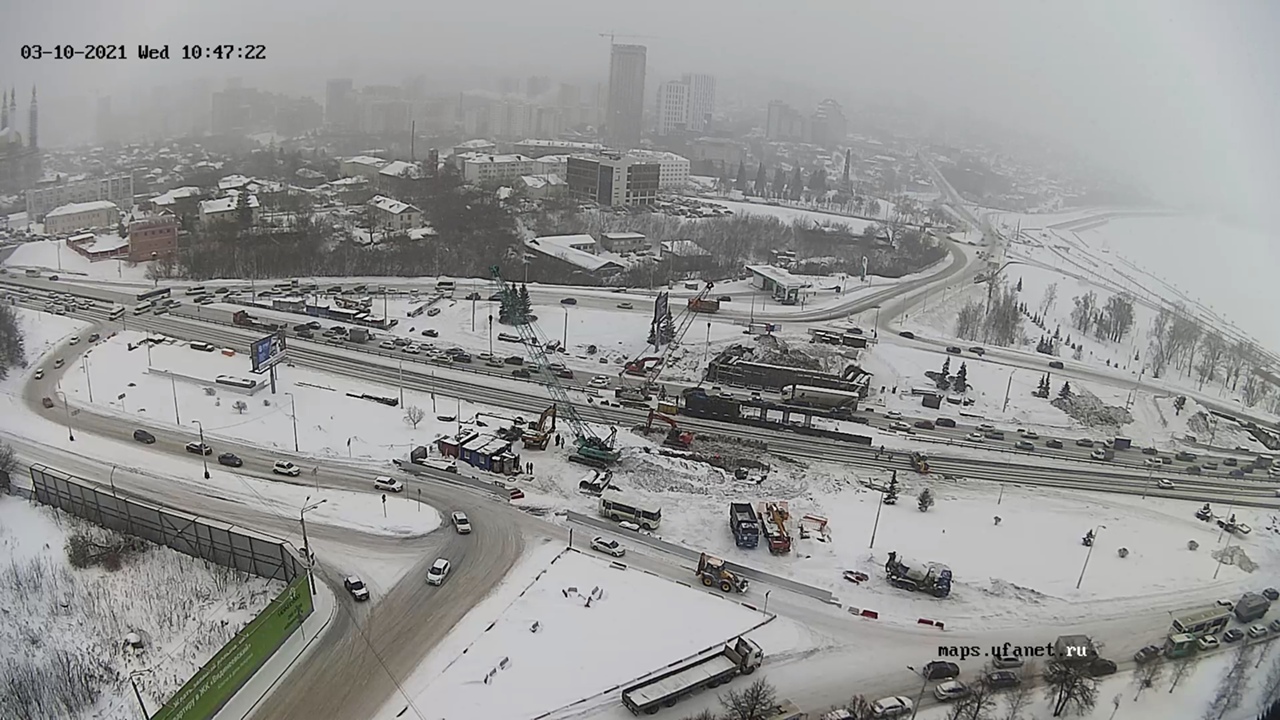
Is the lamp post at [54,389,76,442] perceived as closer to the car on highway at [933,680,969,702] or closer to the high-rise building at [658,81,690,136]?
the car on highway at [933,680,969,702]

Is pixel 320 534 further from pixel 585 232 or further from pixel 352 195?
pixel 352 195

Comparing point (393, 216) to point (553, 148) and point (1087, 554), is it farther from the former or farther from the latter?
point (1087, 554)

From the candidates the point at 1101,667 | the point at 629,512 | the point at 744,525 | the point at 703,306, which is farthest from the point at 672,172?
the point at 1101,667

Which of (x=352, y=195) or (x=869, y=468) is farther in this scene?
(x=352, y=195)

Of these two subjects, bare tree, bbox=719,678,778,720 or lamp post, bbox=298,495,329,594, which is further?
lamp post, bbox=298,495,329,594

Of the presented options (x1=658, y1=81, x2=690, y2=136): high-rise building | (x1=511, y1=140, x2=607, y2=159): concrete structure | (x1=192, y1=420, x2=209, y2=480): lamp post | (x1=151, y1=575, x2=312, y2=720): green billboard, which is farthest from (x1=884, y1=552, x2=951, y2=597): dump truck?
(x1=658, y1=81, x2=690, y2=136): high-rise building

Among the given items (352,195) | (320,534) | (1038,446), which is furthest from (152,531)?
(352,195)
